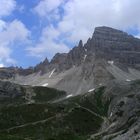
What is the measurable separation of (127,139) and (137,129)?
11.8 metres

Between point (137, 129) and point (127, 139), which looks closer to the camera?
point (127, 139)

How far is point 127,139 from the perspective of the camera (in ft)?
527

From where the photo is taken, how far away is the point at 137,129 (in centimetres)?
17088
